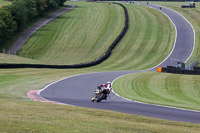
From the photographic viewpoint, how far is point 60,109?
55.9 ft

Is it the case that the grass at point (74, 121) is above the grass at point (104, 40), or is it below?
above

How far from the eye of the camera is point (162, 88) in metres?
33.3

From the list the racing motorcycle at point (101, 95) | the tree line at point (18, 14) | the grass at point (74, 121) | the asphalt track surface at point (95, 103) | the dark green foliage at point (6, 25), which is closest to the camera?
the grass at point (74, 121)

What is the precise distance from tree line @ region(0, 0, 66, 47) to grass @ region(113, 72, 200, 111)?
4165 centimetres

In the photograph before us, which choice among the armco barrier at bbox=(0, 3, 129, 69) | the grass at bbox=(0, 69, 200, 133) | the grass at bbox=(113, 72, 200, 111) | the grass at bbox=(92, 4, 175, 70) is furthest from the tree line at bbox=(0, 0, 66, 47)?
the grass at bbox=(0, 69, 200, 133)

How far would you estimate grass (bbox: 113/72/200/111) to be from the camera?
27.9m

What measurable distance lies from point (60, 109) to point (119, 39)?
5570 cm

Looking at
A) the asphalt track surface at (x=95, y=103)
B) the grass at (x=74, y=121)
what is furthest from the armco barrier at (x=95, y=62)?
the grass at (x=74, y=121)

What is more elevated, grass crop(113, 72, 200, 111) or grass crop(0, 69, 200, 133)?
grass crop(0, 69, 200, 133)

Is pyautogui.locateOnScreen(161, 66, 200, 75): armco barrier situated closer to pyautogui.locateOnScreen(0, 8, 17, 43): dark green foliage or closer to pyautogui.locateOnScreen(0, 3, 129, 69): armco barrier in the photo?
pyautogui.locateOnScreen(0, 3, 129, 69): armco barrier

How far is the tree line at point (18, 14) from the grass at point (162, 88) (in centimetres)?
4165

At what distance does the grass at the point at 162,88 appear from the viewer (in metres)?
27.9

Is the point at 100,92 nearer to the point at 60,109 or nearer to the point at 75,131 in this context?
the point at 60,109

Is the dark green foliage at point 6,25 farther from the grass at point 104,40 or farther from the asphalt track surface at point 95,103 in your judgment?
the asphalt track surface at point 95,103
